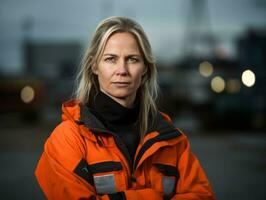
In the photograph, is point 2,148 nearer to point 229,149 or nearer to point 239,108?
point 229,149

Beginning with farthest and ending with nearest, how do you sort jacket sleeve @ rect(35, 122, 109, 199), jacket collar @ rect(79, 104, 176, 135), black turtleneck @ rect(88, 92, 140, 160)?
1. black turtleneck @ rect(88, 92, 140, 160)
2. jacket collar @ rect(79, 104, 176, 135)
3. jacket sleeve @ rect(35, 122, 109, 199)

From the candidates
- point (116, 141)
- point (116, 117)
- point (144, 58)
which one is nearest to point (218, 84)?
point (144, 58)

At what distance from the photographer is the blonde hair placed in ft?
8.81

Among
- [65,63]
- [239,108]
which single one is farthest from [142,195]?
[65,63]

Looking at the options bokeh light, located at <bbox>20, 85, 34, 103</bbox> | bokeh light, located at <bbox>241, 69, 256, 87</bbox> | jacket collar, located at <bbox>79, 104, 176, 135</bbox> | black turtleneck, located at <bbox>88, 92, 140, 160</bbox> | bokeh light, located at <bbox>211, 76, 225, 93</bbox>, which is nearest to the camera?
jacket collar, located at <bbox>79, 104, 176, 135</bbox>

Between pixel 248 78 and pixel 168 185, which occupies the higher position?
pixel 168 185

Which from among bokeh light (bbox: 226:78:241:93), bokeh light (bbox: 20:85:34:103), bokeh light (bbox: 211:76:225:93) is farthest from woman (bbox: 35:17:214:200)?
bokeh light (bbox: 20:85:34:103)

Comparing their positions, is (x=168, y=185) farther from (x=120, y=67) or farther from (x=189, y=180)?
(x=120, y=67)

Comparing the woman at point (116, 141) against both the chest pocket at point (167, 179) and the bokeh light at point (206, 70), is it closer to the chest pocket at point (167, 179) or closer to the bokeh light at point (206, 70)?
the chest pocket at point (167, 179)

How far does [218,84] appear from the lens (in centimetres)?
1852

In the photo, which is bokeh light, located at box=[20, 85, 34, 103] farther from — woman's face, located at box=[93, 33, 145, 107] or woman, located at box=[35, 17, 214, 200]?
woman's face, located at box=[93, 33, 145, 107]

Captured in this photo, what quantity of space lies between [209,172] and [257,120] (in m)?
7.82

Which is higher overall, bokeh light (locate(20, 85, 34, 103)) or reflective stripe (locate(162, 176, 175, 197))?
reflective stripe (locate(162, 176, 175, 197))

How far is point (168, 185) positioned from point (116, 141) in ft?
1.19
